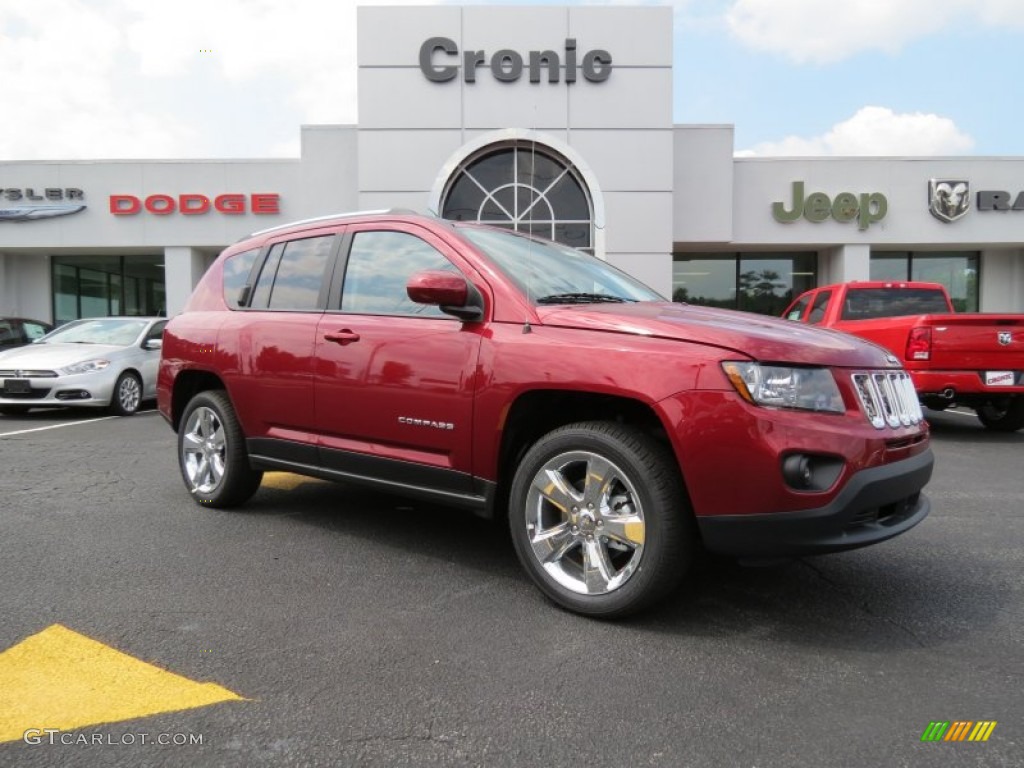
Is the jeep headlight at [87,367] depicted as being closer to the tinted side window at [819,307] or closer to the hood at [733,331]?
the hood at [733,331]

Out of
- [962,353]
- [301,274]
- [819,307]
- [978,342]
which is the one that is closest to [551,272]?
[301,274]

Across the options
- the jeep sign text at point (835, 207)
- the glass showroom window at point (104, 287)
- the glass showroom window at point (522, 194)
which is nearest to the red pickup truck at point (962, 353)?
the glass showroom window at point (522, 194)

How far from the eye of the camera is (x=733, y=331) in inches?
108

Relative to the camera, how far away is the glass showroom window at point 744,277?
A: 2130 cm

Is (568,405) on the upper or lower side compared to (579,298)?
lower

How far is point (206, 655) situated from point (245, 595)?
59 cm

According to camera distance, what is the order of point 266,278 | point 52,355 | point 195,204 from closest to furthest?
point 266,278
point 52,355
point 195,204

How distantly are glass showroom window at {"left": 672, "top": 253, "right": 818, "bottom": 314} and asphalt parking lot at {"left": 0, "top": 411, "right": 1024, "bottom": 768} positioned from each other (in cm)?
1757

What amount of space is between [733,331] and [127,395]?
9.74m

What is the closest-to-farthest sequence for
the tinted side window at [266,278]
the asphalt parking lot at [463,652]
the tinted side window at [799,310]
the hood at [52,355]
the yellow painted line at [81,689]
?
1. the asphalt parking lot at [463,652]
2. the yellow painted line at [81,689]
3. the tinted side window at [266,278]
4. the hood at [52,355]
5. the tinted side window at [799,310]

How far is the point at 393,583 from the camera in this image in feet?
11.1

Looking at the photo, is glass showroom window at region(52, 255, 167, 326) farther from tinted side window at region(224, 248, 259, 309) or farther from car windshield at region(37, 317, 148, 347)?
tinted side window at region(224, 248, 259, 309)

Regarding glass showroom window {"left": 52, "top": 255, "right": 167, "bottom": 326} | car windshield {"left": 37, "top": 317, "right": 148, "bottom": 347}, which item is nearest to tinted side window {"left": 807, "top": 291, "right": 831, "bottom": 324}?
car windshield {"left": 37, "top": 317, "right": 148, "bottom": 347}

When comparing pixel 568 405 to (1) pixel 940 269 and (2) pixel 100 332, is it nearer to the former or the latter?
(2) pixel 100 332
